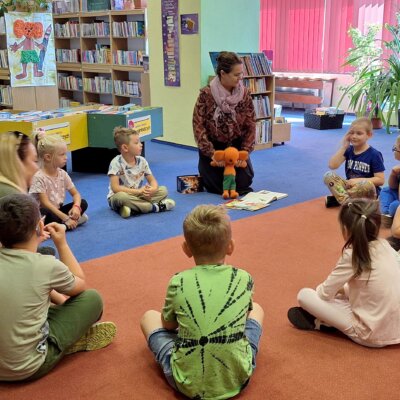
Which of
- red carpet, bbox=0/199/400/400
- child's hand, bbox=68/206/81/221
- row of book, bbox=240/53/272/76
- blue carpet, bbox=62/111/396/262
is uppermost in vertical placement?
row of book, bbox=240/53/272/76

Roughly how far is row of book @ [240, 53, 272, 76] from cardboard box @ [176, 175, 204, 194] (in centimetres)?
219

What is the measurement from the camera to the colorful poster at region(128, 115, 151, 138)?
222 inches

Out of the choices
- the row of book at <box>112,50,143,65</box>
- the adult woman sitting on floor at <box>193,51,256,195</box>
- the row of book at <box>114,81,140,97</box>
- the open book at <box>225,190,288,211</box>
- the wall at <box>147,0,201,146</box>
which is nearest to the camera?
the open book at <box>225,190,288,211</box>

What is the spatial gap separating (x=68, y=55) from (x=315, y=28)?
4.85 m

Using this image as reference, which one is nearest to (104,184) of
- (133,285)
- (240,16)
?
(133,285)

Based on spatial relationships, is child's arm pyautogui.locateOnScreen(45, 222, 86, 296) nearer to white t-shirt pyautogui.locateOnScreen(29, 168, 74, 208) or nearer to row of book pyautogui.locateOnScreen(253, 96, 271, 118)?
white t-shirt pyautogui.locateOnScreen(29, 168, 74, 208)

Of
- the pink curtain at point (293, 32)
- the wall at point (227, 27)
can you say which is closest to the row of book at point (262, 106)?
the wall at point (227, 27)

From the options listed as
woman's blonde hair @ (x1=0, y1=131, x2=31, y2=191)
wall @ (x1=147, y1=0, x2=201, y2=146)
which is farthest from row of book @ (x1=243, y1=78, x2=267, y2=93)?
woman's blonde hair @ (x1=0, y1=131, x2=31, y2=191)

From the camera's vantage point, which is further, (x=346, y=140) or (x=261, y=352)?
(x=346, y=140)

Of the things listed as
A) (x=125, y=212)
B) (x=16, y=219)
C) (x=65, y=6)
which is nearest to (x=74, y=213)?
(x=125, y=212)

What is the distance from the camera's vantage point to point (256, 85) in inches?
270

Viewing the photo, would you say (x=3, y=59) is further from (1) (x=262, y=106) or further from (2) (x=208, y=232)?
(2) (x=208, y=232)

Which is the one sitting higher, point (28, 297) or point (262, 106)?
point (262, 106)

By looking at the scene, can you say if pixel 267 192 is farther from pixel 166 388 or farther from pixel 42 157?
pixel 166 388
